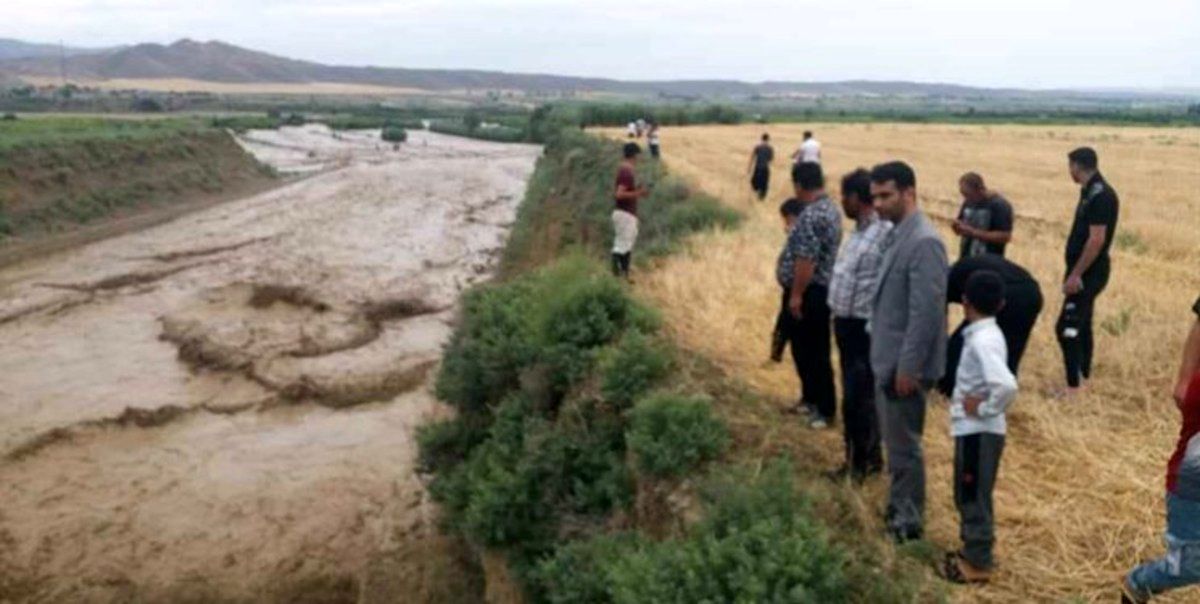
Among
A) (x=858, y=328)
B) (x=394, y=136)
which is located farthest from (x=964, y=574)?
(x=394, y=136)

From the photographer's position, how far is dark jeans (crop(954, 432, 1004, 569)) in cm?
458

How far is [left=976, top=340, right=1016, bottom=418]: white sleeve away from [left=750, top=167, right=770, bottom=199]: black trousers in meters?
15.2

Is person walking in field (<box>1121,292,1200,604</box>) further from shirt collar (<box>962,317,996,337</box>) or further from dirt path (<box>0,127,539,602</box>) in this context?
dirt path (<box>0,127,539,602</box>)

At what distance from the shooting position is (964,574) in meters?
4.62

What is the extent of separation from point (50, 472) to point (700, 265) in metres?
7.52

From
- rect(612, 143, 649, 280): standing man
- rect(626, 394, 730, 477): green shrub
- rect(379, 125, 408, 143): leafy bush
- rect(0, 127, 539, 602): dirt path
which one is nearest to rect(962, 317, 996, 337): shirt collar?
rect(626, 394, 730, 477): green shrub

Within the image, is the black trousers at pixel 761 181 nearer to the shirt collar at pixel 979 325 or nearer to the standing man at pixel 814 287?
the standing man at pixel 814 287

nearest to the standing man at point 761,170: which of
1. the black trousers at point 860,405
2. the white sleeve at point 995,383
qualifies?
the black trousers at point 860,405

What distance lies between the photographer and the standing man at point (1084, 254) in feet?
22.1

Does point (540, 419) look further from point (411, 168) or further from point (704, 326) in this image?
point (411, 168)

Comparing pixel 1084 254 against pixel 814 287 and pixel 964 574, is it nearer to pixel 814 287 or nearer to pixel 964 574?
pixel 814 287

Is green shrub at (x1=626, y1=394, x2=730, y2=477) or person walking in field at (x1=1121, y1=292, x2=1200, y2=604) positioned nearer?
person walking in field at (x1=1121, y1=292, x2=1200, y2=604)

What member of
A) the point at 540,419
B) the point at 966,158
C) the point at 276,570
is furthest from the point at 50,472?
the point at 966,158

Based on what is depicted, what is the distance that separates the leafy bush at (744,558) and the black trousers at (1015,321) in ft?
3.41
